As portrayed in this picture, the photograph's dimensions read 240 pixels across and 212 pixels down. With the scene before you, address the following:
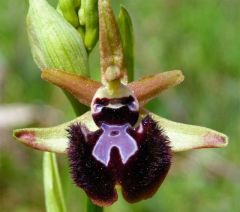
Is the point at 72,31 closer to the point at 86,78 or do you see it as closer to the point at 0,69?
the point at 86,78

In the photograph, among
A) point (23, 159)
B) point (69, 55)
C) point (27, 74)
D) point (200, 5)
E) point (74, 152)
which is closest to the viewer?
point (74, 152)

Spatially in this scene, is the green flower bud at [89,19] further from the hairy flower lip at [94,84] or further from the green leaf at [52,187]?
the green leaf at [52,187]

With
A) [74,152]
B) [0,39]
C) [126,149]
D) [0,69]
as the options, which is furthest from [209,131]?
[0,39]

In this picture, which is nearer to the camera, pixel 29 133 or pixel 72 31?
pixel 29 133

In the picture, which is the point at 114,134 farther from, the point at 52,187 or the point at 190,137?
the point at 52,187

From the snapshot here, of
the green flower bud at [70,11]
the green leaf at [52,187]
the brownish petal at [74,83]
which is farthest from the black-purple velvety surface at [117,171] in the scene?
the green leaf at [52,187]

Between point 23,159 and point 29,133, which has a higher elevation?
point 29,133

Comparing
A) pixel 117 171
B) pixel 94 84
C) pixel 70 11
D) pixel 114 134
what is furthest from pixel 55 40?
pixel 117 171
